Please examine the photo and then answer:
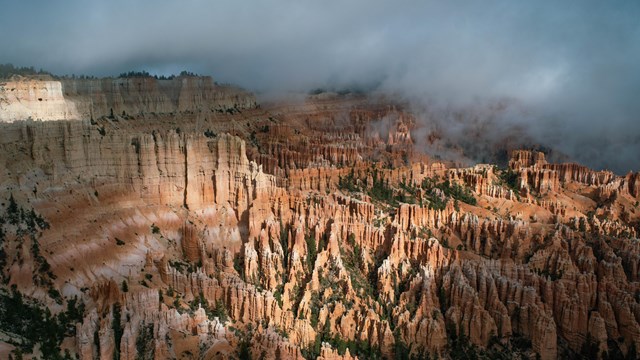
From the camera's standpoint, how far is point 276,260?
4488cm

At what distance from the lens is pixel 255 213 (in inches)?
1857

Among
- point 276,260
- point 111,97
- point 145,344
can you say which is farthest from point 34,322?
point 111,97

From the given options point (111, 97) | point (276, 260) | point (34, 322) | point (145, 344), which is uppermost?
point (111, 97)

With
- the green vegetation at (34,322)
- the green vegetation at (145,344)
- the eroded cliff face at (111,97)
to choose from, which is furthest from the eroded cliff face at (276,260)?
the eroded cliff face at (111,97)

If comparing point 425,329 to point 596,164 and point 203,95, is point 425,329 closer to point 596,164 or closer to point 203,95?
point 203,95

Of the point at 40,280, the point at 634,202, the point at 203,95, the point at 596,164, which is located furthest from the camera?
the point at 596,164

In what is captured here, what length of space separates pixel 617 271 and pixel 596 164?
1398 inches

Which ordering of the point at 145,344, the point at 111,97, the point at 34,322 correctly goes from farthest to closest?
the point at 111,97 < the point at 145,344 < the point at 34,322

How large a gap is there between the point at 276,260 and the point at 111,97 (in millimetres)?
24047

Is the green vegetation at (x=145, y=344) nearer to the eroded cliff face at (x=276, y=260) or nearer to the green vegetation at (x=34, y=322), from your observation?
the eroded cliff face at (x=276, y=260)

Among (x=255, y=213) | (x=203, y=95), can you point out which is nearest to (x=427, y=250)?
(x=255, y=213)

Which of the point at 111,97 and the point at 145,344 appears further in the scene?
the point at 111,97

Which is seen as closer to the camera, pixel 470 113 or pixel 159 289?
pixel 159 289

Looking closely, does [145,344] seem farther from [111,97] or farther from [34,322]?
[111,97]
